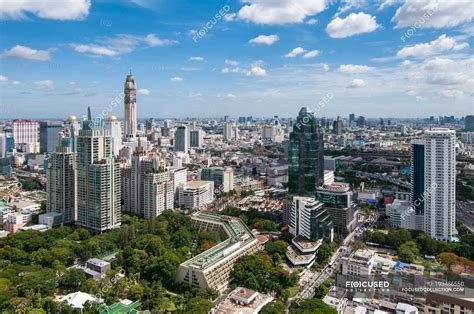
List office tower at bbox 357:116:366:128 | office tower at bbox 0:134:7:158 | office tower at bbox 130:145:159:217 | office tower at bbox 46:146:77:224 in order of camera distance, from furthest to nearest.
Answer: office tower at bbox 357:116:366:128, office tower at bbox 0:134:7:158, office tower at bbox 130:145:159:217, office tower at bbox 46:146:77:224

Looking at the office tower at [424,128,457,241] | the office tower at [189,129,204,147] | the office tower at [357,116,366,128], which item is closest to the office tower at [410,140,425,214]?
the office tower at [424,128,457,241]

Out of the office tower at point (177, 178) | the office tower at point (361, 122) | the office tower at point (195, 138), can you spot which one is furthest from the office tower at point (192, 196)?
the office tower at point (361, 122)

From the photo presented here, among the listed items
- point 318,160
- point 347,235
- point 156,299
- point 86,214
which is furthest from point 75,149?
point 347,235

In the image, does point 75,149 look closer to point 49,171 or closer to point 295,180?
point 49,171

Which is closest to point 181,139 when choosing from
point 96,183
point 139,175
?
point 139,175

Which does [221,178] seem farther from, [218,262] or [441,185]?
[218,262]

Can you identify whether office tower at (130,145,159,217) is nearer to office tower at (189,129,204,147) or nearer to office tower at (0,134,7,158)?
office tower at (0,134,7,158)
